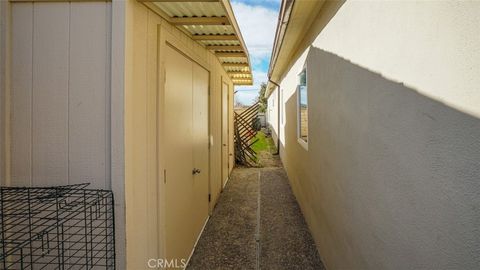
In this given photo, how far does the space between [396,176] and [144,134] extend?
5.88ft

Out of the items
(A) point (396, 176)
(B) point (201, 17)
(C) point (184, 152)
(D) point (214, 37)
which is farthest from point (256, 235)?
(B) point (201, 17)

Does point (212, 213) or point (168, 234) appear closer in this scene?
point (168, 234)

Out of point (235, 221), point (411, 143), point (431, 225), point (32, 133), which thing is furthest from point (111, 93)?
point (235, 221)

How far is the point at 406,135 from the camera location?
1.17 m

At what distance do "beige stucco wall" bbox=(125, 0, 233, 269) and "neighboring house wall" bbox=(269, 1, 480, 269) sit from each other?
64.7 inches

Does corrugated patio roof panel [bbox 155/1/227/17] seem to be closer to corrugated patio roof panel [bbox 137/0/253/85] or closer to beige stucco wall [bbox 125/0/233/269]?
corrugated patio roof panel [bbox 137/0/253/85]

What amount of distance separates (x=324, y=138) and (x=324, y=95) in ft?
1.56

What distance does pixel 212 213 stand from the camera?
4355 millimetres

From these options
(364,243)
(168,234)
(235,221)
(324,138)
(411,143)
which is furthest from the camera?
(235,221)

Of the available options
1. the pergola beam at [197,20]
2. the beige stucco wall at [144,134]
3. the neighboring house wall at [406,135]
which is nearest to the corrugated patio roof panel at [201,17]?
the pergola beam at [197,20]

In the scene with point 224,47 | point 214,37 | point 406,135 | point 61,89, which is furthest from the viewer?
point 224,47

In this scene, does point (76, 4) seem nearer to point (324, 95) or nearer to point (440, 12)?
point (440, 12)

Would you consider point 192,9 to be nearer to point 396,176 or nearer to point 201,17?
point 201,17

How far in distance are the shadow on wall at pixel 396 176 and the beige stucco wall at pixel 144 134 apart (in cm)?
164
